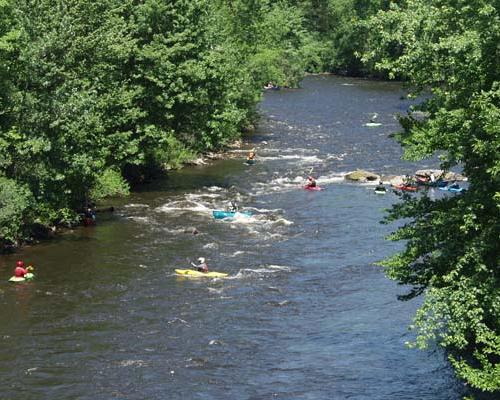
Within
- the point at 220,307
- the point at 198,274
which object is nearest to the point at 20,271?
the point at 198,274

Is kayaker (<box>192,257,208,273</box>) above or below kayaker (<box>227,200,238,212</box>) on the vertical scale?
above

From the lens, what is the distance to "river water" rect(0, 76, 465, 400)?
24.3m

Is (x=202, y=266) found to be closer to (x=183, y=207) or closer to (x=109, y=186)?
(x=109, y=186)

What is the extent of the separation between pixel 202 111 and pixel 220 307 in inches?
876

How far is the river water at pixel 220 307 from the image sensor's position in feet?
79.8

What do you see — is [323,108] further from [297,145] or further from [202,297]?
[202,297]

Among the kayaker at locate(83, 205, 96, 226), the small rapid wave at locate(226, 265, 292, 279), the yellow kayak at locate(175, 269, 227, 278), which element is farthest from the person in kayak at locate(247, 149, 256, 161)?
the yellow kayak at locate(175, 269, 227, 278)

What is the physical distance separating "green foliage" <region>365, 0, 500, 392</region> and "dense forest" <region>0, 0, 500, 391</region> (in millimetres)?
42

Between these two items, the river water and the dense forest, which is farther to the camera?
the river water

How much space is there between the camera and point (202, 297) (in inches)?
1247

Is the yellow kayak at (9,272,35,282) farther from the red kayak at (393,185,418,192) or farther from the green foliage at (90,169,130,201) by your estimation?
the red kayak at (393,185,418,192)

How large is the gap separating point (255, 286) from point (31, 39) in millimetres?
14763

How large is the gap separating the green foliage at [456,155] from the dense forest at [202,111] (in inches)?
1.7

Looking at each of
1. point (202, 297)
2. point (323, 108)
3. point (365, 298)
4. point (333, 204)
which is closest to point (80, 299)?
point (202, 297)
